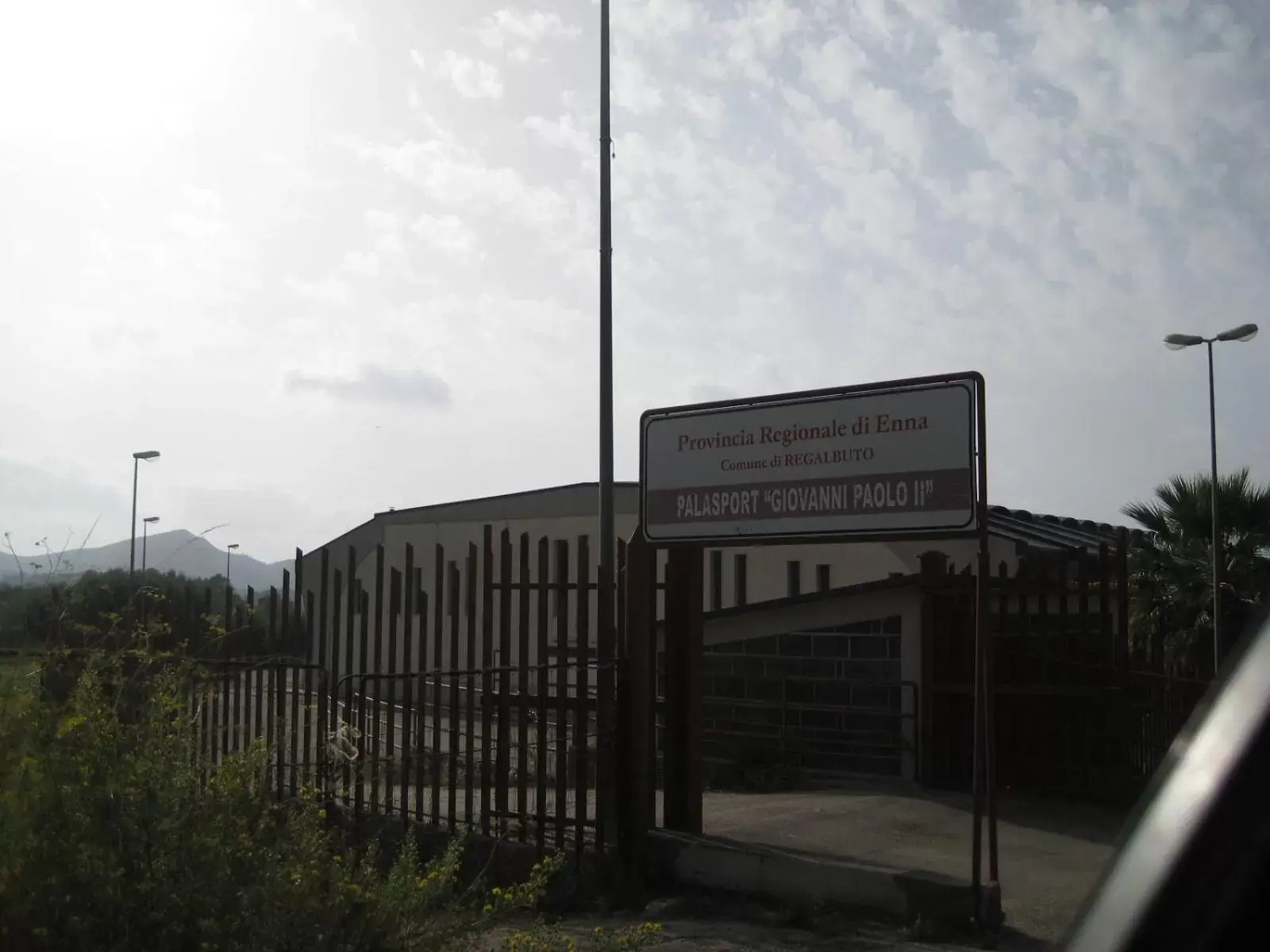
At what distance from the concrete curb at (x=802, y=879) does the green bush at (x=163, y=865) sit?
236cm

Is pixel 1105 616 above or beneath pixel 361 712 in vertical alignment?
above

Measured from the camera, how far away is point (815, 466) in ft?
26.8

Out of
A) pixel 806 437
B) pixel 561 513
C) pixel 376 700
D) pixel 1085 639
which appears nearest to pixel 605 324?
pixel 806 437

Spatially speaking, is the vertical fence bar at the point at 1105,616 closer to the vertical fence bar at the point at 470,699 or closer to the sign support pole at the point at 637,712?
the sign support pole at the point at 637,712

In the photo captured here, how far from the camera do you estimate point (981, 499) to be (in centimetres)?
742

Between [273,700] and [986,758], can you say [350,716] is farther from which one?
[986,758]

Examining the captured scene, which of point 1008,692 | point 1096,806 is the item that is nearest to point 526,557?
point 1008,692

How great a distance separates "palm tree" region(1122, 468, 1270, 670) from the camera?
60.9ft

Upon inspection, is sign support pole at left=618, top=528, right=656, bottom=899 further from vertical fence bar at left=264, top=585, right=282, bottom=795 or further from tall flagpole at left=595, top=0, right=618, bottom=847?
vertical fence bar at left=264, top=585, right=282, bottom=795

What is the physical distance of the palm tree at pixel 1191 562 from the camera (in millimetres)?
18562

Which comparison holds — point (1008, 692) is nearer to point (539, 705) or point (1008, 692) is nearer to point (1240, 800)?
point (539, 705)

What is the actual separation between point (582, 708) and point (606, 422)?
289 centimetres

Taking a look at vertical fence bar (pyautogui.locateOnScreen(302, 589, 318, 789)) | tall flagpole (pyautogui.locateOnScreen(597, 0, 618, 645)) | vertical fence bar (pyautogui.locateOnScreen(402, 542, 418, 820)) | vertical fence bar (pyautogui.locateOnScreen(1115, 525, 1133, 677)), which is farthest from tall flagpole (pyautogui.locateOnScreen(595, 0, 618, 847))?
vertical fence bar (pyautogui.locateOnScreen(1115, 525, 1133, 677))

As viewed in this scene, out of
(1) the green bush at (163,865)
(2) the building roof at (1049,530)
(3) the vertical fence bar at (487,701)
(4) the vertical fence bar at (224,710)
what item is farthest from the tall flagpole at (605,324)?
(2) the building roof at (1049,530)
